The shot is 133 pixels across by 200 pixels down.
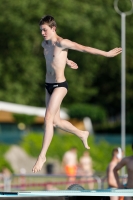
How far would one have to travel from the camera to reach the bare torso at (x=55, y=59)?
10250 mm

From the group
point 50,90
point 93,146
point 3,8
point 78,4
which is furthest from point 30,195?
point 78,4

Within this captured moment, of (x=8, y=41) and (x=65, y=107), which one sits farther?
(x=65, y=107)

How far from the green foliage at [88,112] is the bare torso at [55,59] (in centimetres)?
4689

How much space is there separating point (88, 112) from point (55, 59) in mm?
49761

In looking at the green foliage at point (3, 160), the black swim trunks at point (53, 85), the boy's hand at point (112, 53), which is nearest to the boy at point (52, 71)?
the black swim trunks at point (53, 85)

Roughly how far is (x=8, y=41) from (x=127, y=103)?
15825 millimetres

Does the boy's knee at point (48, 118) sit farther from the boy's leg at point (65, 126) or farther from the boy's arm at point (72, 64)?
the boy's arm at point (72, 64)

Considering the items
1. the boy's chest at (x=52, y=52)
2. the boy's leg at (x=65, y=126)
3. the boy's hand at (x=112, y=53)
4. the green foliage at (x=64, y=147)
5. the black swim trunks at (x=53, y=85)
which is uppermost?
the green foliage at (x=64, y=147)

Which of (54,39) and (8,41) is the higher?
(8,41)

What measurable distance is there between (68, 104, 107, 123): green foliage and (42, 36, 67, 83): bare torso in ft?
154

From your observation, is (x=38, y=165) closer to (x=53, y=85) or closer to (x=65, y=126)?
(x=65, y=126)

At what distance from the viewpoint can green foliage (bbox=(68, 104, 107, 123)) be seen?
190ft

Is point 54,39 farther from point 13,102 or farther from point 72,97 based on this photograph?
point 72,97

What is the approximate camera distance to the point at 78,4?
185ft
